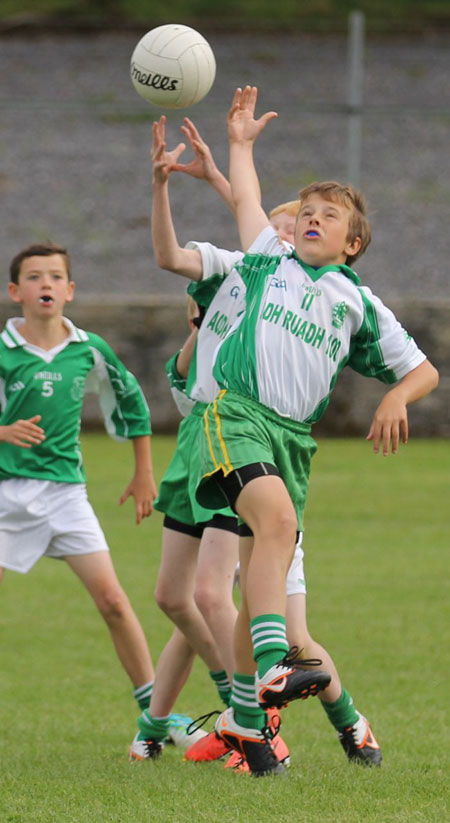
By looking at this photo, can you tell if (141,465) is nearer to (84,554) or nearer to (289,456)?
(84,554)

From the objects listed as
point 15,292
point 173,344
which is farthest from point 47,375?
point 173,344

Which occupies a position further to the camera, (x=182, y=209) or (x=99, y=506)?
(x=182, y=209)

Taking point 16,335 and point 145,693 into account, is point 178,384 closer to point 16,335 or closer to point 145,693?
point 16,335

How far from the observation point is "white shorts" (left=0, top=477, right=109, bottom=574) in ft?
17.0

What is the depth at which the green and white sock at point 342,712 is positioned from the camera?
14.9 feet

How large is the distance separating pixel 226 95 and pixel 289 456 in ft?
55.9

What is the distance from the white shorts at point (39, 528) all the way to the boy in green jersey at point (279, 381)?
108cm

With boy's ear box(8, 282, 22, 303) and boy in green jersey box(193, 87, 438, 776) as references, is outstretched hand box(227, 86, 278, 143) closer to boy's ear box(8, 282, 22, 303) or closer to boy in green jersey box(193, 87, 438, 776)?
boy in green jersey box(193, 87, 438, 776)

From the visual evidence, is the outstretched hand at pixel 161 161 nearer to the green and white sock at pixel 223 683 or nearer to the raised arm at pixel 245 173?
A: the raised arm at pixel 245 173

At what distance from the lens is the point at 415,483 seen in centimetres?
1195

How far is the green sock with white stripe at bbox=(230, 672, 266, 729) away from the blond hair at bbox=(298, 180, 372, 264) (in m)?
1.47

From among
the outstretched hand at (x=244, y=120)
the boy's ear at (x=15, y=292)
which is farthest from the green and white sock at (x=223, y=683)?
the outstretched hand at (x=244, y=120)

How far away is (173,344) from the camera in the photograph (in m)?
14.1

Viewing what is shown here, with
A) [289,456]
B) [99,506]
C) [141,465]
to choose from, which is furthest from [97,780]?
[99,506]
